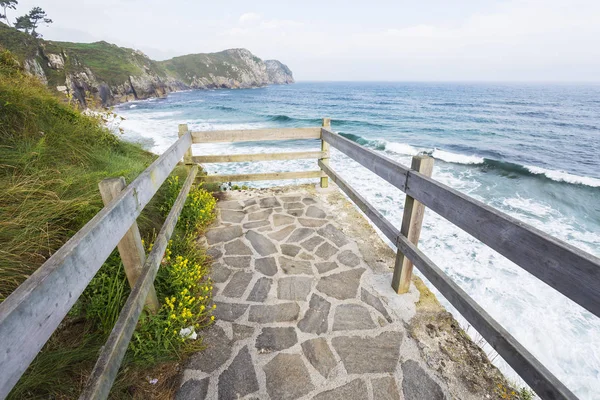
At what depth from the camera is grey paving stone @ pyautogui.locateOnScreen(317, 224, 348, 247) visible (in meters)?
4.16

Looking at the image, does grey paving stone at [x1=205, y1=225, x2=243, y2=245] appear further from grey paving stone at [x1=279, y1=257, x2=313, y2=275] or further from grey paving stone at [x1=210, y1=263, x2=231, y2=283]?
grey paving stone at [x1=279, y1=257, x2=313, y2=275]

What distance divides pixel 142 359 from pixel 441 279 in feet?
8.15

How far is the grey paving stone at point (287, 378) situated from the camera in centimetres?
212

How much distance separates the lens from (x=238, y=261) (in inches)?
148

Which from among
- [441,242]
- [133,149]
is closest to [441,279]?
[441,242]

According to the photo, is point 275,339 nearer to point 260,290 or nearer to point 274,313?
point 274,313

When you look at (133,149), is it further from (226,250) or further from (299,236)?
(299,236)

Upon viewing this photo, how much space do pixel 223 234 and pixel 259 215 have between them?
833 millimetres

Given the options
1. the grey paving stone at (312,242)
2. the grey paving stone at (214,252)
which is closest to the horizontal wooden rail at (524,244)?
the grey paving stone at (312,242)

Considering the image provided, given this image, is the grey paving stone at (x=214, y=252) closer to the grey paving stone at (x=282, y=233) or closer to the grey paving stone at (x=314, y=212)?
the grey paving stone at (x=282, y=233)

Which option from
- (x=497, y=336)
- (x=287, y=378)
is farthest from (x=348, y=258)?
(x=497, y=336)

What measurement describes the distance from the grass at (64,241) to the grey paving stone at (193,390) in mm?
101

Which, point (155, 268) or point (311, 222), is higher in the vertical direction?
point (155, 268)

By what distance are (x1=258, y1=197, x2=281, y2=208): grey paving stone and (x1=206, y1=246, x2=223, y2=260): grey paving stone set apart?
157 centimetres
